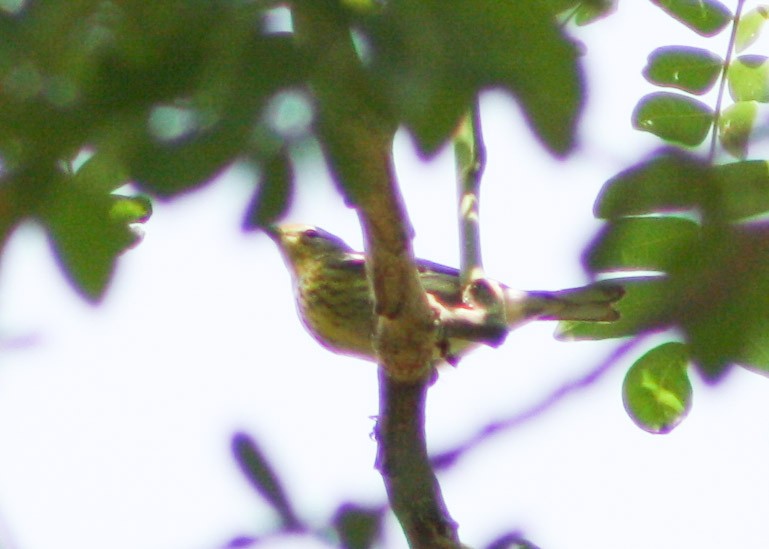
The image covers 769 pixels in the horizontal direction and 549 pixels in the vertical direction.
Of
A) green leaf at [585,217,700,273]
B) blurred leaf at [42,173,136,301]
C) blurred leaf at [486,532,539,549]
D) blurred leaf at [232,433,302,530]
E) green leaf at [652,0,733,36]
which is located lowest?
blurred leaf at [486,532,539,549]

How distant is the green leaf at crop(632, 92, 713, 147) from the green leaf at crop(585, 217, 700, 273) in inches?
28.7

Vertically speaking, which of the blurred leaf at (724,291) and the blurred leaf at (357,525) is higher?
the blurred leaf at (724,291)

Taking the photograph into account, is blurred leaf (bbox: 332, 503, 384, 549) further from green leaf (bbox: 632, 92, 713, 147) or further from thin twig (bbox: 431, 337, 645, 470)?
green leaf (bbox: 632, 92, 713, 147)

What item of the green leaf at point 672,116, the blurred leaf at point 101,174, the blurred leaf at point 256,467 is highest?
the green leaf at point 672,116

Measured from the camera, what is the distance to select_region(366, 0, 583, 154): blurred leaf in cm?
114

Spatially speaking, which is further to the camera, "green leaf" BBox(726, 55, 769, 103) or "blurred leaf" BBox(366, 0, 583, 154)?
"green leaf" BBox(726, 55, 769, 103)

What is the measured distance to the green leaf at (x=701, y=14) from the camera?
3545 millimetres

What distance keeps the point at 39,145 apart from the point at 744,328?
39.7 inches

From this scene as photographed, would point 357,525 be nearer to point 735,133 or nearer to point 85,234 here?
point 85,234

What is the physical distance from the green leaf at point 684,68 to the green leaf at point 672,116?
0.50 ft

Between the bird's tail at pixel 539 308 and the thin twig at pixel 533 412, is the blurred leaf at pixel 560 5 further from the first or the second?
the bird's tail at pixel 539 308

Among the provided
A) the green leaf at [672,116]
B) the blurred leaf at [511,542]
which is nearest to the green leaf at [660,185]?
the blurred leaf at [511,542]

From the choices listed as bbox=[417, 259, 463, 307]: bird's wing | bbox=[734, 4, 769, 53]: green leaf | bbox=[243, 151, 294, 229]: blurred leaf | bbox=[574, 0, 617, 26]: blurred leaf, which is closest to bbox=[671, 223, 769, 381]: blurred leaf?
bbox=[574, 0, 617, 26]: blurred leaf

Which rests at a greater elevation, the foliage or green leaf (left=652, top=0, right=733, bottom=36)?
green leaf (left=652, top=0, right=733, bottom=36)
